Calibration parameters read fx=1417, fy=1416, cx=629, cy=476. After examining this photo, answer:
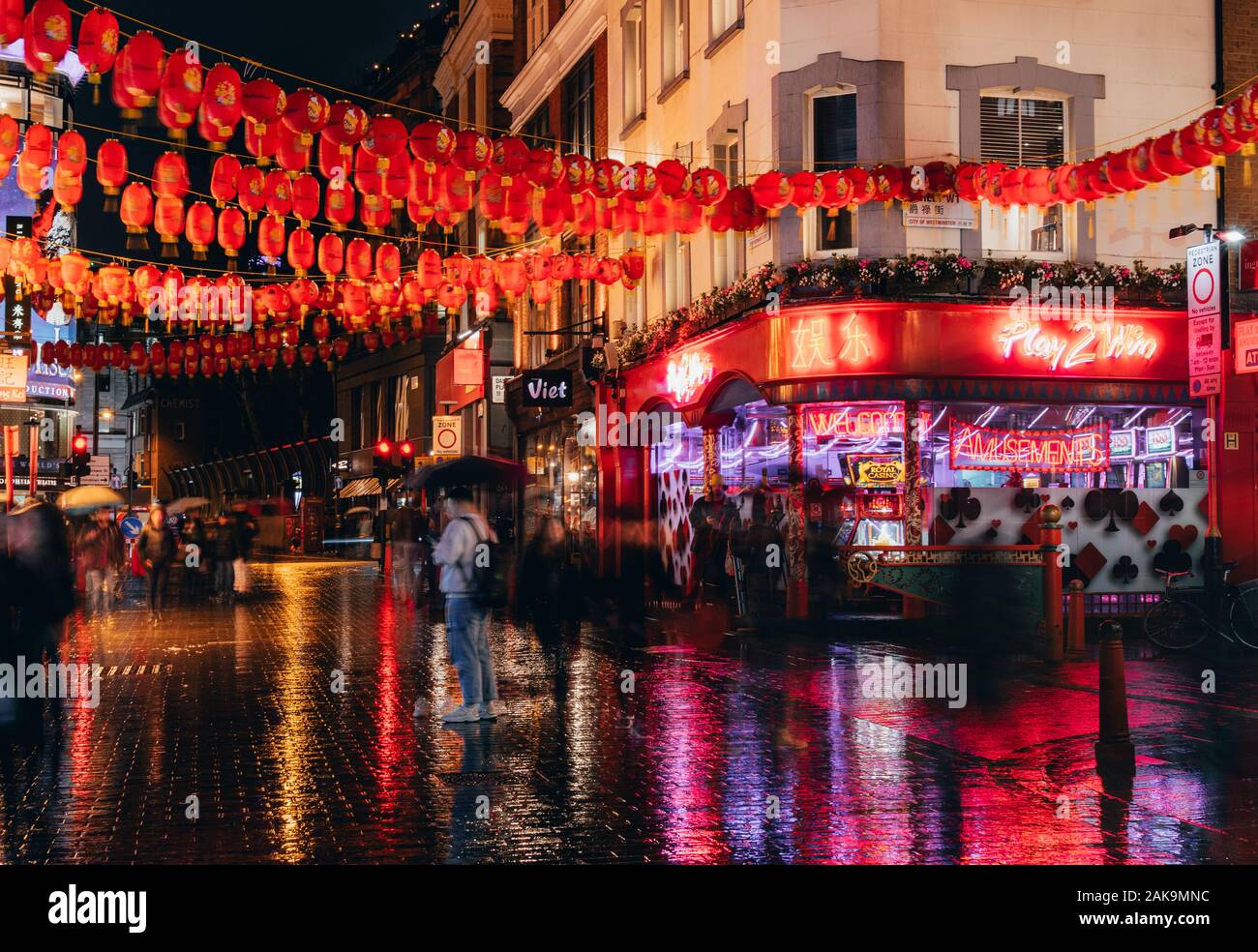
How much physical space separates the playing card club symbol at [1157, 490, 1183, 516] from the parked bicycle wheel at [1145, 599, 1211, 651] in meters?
3.41

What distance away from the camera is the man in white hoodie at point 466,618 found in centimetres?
1157

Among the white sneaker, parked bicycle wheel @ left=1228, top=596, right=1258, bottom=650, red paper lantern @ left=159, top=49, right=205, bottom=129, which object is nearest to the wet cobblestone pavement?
the white sneaker

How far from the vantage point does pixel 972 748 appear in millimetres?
10383

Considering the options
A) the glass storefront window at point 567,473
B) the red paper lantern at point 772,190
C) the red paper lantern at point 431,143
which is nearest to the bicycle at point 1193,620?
the red paper lantern at point 772,190

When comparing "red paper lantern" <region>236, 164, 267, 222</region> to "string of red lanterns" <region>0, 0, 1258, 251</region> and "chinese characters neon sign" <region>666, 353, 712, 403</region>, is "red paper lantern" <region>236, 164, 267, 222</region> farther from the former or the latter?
"chinese characters neon sign" <region>666, 353, 712, 403</region>

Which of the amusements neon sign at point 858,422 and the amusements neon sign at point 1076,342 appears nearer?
the amusements neon sign at point 1076,342

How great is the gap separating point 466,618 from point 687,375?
14404mm

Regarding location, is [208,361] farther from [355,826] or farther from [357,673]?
[355,826]

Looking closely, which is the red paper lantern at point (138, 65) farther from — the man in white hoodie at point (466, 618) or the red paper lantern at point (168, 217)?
the man in white hoodie at point (466, 618)

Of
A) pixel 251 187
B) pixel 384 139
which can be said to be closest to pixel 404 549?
pixel 251 187

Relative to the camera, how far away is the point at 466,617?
38.1 feet

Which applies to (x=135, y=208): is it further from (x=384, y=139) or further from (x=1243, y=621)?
(x=1243, y=621)

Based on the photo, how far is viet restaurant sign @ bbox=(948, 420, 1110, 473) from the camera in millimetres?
21016

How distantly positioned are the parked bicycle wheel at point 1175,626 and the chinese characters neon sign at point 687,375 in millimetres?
9667
